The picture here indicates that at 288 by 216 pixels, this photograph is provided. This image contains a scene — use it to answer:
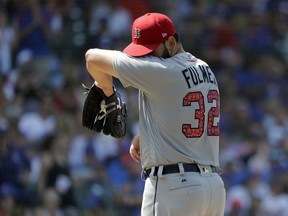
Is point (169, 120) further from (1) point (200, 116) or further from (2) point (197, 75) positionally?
(2) point (197, 75)

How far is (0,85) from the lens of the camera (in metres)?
10.3

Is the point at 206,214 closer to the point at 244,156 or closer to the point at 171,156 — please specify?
the point at 171,156

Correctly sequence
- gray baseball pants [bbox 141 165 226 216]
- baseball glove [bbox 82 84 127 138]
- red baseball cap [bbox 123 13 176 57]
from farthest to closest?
1. baseball glove [bbox 82 84 127 138]
2. red baseball cap [bbox 123 13 176 57]
3. gray baseball pants [bbox 141 165 226 216]

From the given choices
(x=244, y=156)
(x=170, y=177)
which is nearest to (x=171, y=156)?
(x=170, y=177)

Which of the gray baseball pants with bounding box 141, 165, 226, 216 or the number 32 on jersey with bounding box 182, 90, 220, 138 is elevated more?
the number 32 on jersey with bounding box 182, 90, 220, 138

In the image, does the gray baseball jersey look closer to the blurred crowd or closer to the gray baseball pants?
the gray baseball pants

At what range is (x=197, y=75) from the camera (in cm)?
463

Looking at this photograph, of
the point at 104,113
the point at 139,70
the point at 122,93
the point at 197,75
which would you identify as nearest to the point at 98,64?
the point at 139,70

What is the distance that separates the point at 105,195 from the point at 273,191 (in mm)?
2100

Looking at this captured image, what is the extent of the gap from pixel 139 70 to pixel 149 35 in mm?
230

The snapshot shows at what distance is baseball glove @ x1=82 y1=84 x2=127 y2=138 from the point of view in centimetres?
490

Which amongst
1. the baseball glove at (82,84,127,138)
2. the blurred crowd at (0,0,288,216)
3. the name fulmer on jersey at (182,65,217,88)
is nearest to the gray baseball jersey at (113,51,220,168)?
the name fulmer on jersey at (182,65,217,88)

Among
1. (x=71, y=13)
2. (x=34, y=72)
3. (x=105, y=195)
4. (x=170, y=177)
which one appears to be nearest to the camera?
(x=170, y=177)

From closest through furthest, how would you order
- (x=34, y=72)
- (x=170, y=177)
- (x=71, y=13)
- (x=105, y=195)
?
(x=170, y=177)
(x=105, y=195)
(x=34, y=72)
(x=71, y=13)
